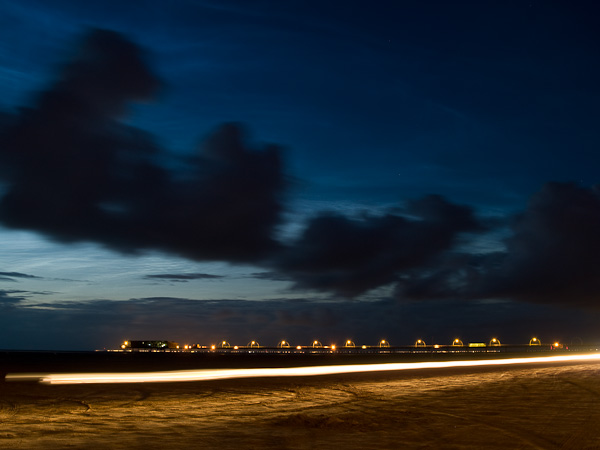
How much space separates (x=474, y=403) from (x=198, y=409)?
947 cm

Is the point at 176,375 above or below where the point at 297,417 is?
above

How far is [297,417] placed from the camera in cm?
1587

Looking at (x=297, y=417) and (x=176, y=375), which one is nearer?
(x=297, y=417)

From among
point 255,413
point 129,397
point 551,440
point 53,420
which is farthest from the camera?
point 129,397

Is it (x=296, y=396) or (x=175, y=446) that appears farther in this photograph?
(x=296, y=396)

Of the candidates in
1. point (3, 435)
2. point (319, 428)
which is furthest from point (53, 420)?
point (319, 428)

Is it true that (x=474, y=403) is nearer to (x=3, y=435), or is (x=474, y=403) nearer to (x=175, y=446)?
(x=175, y=446)

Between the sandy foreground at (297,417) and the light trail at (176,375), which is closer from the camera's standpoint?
the sandy foreground at (297,417)

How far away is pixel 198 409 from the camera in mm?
17688

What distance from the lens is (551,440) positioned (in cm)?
1210

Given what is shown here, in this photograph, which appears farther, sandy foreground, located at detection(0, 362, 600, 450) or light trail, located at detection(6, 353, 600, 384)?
light trail, located at detection(6, 353, 600, 384)

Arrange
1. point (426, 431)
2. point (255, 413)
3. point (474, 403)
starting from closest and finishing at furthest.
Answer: point (426, 431)
point (255, 413)
point (474, 403)

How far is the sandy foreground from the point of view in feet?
39.3

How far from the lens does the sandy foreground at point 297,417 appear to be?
472 inches
